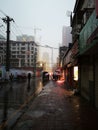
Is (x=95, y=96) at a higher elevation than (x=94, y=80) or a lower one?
lower

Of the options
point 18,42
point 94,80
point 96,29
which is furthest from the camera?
point 18,42

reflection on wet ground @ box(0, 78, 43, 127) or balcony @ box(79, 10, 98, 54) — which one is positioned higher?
balcony @ box(79, 10, 98, 54)

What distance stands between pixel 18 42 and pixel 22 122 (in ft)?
371

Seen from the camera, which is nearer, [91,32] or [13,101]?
[91,32]

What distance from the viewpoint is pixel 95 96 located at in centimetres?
1107

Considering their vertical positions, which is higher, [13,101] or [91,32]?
[91,32]

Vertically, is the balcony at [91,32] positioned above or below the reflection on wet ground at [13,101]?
above

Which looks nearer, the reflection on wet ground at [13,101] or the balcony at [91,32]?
the balcony at [91,32]

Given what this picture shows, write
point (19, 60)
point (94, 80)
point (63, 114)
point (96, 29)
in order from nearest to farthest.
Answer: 1. point (96, 29)
2. point (63, 114)
3. point (94, 80)
4. point (19, 60)

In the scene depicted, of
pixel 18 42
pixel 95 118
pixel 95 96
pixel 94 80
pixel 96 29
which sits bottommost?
pixel 95 118

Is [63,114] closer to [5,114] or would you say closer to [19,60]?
[5,114]

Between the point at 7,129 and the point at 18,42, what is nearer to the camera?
the point at 7,129

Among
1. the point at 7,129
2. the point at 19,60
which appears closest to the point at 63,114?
the point at 7,129

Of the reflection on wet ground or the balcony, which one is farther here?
the reflection on wet ground
